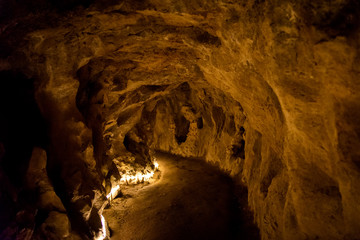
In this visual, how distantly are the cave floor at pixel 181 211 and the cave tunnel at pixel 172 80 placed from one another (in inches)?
2.0

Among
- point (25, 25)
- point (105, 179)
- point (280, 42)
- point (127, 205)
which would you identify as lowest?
point (127, 205)

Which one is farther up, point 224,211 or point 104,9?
point 104,9

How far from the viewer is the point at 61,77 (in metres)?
4.78

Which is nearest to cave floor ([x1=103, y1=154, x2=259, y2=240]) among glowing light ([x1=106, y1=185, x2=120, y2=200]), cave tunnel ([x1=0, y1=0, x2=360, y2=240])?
cave tunnel ([x1=0, y1=0, x2=360, y2=240])

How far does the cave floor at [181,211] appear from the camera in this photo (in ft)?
21.3

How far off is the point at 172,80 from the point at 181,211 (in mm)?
4462

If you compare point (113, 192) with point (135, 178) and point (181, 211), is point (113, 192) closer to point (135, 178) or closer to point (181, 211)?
point (135, 178)

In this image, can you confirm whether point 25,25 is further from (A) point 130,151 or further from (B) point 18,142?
(A) point 130,151

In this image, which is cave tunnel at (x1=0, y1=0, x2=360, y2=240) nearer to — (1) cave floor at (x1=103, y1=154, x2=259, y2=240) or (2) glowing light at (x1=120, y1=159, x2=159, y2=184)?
(1) cave floor at (x1=103, y1=154, x2=259, y2=240)

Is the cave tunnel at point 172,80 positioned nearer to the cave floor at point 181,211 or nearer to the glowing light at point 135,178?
the cave floor at point 181,211

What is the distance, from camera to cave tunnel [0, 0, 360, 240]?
290 centimetres

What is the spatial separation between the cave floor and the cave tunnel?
5 cm

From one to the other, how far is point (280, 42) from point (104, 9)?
9.25ft

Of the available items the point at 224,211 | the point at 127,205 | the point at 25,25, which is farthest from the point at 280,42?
the point at 127,205
